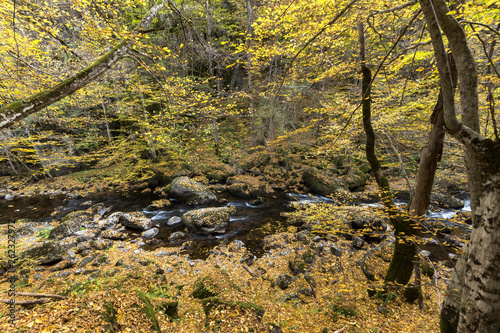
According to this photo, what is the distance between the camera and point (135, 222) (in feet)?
28.2

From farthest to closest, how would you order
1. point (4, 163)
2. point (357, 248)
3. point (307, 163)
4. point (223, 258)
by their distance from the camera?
point (4, 163) → point (307, 163) → point (357, 248) → point (223, 258)

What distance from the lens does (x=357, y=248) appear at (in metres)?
6.91

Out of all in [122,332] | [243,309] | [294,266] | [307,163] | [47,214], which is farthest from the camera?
[307,163]

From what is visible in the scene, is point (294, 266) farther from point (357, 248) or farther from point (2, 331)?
point (2, 331)

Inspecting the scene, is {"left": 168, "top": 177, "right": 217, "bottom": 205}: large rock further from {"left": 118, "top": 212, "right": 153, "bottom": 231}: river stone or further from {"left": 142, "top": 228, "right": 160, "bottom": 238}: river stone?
{"left": 142, "top": 228, "right": 160, "bottom": 238}: river stone

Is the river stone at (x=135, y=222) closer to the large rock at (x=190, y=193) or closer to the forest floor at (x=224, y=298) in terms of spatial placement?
the forest floor at (x=224, y=298)

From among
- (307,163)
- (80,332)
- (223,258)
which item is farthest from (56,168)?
(307,163)

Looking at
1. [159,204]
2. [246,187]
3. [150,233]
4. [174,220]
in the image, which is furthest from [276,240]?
[159,204]

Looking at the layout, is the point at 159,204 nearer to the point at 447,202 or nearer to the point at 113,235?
the point at 113,235

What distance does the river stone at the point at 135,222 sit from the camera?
8.57m

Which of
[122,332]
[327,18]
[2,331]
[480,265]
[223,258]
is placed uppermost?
[327,18]

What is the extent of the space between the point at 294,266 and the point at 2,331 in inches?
225

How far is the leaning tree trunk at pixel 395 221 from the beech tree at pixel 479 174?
2282 millimetres

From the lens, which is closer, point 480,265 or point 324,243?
point 480,265
